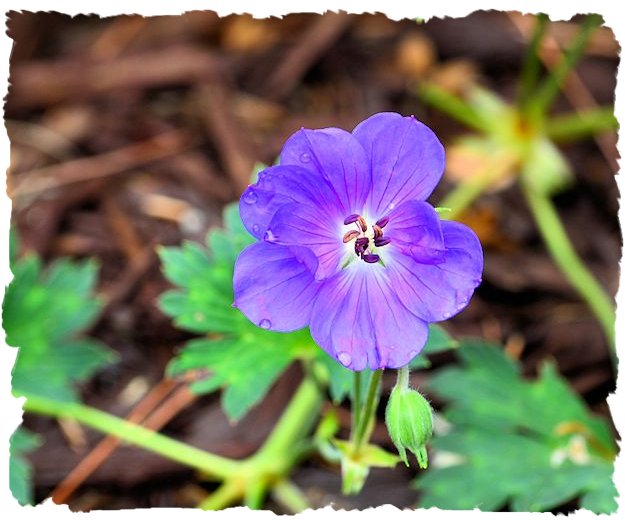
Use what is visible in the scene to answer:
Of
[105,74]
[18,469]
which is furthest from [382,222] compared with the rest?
[105,74]

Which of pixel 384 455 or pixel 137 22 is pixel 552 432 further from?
pixel 137 22

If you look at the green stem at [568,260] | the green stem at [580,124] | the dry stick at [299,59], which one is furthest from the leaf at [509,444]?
the dry stick at [299,59]

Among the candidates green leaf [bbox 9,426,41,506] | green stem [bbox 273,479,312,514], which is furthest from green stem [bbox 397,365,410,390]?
green leaf [bbox 9,426,41,506]

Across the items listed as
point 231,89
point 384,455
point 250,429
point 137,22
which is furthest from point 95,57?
point 384,455

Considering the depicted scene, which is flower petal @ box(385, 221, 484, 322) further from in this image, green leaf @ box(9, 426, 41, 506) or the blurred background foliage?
green leaf @ box(9, 426, 41, 506)

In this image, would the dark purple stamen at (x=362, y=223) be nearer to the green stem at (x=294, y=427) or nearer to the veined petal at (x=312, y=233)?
the veined petal at (x=312, y=233)

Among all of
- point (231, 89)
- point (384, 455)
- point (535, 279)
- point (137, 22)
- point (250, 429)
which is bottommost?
point (384, 455)
